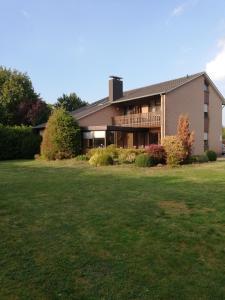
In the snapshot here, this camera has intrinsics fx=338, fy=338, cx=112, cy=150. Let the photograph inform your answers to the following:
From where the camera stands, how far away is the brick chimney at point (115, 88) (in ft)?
116

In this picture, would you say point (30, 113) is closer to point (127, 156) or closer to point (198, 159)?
point (127, 156)

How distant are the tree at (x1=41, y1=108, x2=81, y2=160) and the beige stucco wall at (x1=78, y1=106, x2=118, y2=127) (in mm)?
4033

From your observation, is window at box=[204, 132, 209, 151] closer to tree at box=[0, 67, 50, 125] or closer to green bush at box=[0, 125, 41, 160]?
green bush at box=[0, 125, 41, 160]

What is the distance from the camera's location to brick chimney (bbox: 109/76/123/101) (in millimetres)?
35500

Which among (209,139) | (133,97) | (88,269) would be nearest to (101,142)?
(133,97)

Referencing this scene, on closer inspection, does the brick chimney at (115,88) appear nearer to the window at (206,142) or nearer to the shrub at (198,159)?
the window at (206,142)

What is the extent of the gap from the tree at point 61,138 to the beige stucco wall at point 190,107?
8.24 metres

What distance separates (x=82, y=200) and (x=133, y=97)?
81.7ft

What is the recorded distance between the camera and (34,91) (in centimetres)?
4609

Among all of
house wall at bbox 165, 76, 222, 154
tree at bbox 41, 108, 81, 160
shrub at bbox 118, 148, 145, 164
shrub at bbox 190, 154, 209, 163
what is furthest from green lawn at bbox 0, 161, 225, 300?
house wall at bbox 165, 76, 222, 154

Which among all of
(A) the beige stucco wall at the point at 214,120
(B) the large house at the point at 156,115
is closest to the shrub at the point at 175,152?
(B) the large house at the point at 156,115

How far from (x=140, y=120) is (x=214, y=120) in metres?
8.08

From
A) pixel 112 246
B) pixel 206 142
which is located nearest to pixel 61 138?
pixel 206 142

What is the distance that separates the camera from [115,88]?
35781 mm
